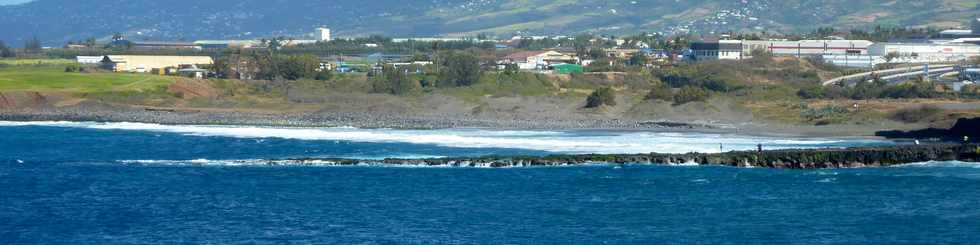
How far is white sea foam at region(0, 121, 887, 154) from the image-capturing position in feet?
179

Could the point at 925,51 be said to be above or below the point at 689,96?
above

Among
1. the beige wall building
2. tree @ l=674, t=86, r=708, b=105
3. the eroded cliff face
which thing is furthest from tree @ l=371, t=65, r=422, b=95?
the beige wall building

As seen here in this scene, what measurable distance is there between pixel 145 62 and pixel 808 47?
141 ft

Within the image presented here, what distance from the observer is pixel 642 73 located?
304 feet

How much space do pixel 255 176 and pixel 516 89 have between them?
38.1 meters

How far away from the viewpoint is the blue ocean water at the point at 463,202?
114 feet

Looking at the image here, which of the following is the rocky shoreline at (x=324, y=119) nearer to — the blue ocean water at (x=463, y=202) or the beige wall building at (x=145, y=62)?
the blue ocean water at (x=463, y=202)

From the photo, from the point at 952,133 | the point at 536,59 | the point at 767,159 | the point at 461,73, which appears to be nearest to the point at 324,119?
the point at 461,73

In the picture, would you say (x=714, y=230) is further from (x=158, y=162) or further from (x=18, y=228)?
(x=158, y=162)

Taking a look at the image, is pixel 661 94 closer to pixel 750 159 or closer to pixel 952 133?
pixel 952 133

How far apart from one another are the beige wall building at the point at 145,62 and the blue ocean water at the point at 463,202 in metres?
46.2

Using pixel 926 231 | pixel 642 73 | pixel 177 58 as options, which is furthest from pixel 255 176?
pixel 177 58

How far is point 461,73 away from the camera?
87750mm

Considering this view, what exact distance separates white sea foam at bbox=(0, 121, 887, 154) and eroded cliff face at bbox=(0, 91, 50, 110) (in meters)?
9.91
